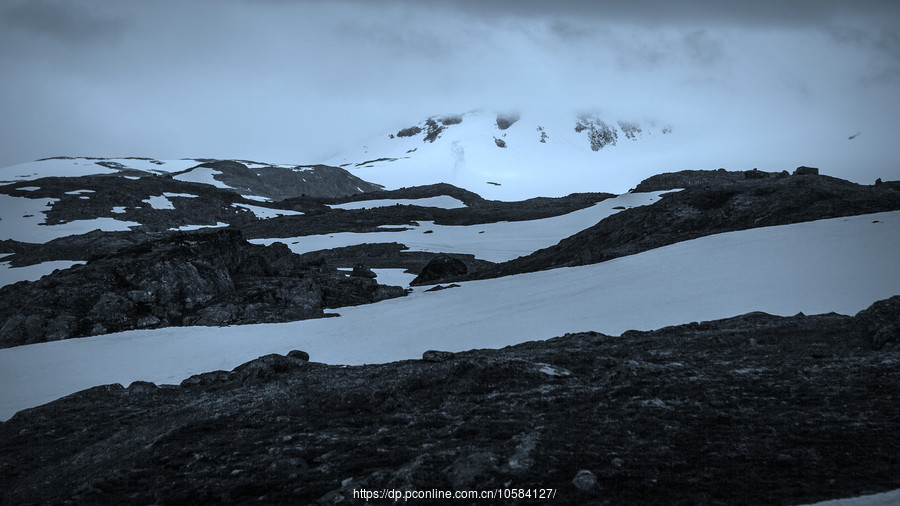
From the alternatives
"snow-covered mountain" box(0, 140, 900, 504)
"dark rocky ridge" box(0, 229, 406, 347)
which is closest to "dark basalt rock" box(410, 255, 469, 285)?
"snow-covered mountain" box(0, 140, 900, 504)

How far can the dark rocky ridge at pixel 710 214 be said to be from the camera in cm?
3259

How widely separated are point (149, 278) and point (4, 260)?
33.5m

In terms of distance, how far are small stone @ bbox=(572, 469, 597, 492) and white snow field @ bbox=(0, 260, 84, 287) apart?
49.0 meters

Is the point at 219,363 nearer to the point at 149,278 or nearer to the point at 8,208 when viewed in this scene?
the point at 149,278

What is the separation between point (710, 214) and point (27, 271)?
5100 cm

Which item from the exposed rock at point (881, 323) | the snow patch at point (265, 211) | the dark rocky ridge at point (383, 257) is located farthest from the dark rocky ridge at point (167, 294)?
the snow patch at point (265, 211)

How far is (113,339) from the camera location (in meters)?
25.6

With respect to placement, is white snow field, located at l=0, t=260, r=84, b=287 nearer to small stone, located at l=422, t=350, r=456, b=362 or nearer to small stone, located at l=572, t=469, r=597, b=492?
small stone, located at l=422, t=350, r=456, b=362

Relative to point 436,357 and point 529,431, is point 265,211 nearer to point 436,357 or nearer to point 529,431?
point 436,357

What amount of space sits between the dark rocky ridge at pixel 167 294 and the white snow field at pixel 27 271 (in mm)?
12689

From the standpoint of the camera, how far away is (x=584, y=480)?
23.1 feet

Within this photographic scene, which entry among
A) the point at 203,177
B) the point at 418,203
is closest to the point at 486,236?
the point at 418,203

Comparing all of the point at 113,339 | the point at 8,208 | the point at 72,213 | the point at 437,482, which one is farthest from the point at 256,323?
the point at 8,208

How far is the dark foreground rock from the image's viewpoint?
723cm
